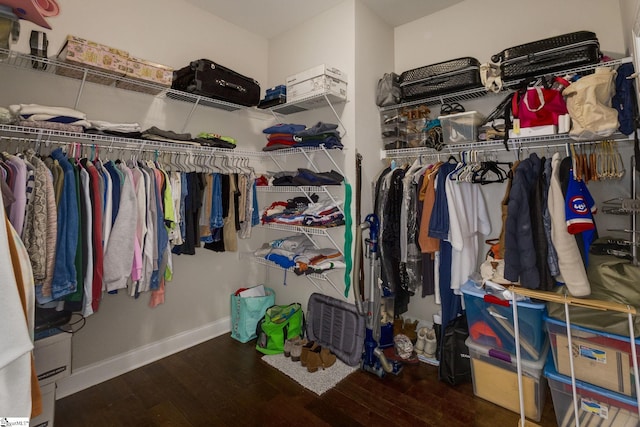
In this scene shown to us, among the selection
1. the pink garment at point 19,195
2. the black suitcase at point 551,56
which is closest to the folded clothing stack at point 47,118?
the pink garment at point 19,195

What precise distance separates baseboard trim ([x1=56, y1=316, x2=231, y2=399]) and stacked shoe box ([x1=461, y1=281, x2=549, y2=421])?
7.24ft

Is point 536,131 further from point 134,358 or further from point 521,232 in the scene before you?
point 134,358

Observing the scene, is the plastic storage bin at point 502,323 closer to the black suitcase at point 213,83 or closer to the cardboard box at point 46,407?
the black suitcase at point 213,83

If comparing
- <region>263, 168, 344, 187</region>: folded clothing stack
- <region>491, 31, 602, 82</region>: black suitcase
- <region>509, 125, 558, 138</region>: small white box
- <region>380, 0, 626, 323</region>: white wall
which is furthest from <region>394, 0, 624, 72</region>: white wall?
<region>263, 168, 344, 187</region>: folded clothing stack

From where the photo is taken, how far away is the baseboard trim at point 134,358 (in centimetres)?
213

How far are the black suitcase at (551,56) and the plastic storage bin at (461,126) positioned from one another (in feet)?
1.01

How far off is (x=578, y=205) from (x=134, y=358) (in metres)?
3.14

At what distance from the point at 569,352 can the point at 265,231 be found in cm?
261

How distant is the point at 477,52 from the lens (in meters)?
2.63

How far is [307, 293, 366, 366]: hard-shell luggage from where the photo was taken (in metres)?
2.44

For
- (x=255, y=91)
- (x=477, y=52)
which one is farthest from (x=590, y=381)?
(x=255, y=91)

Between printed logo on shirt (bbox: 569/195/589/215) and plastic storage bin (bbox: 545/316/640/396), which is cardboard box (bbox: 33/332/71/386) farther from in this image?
printed logo on shirt (bbox: 569/195/589/215)

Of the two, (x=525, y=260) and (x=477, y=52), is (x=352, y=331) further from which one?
(x=477, y=52)

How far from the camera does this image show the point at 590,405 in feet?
5.47
